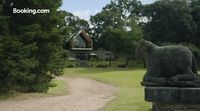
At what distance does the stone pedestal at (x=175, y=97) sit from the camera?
7.81 m

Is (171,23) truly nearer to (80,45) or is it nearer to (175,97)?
(80,45)

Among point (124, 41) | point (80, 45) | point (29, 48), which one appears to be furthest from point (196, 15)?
point (29, 48)

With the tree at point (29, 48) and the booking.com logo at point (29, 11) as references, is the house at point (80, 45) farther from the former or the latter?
the booking.com logo at point (29, 11)

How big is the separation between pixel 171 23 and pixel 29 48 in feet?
170

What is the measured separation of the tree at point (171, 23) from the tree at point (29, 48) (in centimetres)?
4795

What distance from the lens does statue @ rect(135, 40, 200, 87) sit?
8.09m

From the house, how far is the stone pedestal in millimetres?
67197

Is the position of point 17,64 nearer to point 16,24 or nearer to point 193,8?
point 16,24

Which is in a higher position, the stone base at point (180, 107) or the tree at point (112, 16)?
the tree at point (112, 16)

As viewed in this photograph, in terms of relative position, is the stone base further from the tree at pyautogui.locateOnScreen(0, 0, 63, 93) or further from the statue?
the tree at pyautogui.locateOnScreen(0, 0, 63, 93)

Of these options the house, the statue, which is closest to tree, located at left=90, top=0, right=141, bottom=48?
the house

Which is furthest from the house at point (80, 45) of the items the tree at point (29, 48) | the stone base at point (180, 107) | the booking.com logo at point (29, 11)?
the stone base at point (180, 107)

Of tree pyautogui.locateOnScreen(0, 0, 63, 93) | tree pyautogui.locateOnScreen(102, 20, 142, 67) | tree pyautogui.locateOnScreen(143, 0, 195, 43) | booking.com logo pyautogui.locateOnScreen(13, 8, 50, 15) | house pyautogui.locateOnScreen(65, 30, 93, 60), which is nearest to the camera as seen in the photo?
tree pyautogui.locateOnScreen(0, 0, 63, 93)

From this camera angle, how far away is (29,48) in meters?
19.6
